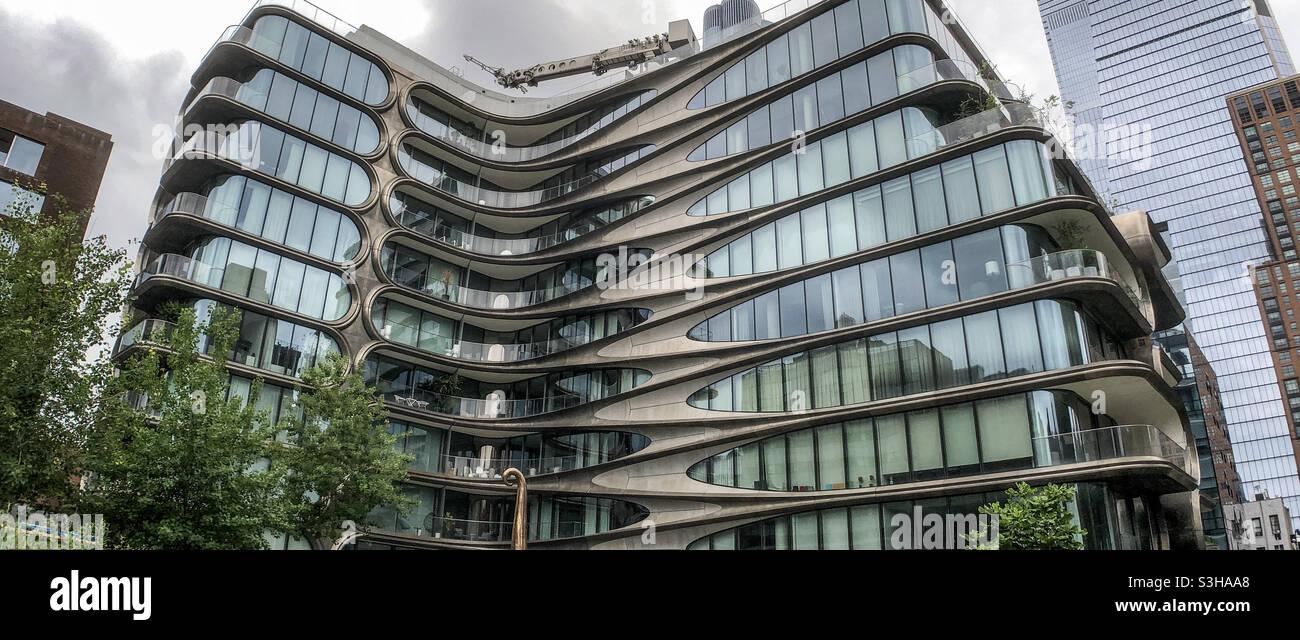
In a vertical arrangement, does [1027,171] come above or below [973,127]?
below

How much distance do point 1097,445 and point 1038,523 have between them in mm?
5736

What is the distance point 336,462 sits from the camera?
29.0 meters

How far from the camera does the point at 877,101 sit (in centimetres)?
3494

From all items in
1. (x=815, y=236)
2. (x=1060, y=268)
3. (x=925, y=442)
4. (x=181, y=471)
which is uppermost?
(x=815, y=236)

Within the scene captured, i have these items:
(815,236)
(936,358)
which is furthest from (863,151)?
(936,358)

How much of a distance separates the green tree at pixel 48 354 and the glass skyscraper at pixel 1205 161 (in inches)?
5261

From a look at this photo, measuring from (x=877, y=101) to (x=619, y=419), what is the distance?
18701mm

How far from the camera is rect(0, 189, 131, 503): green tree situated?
20422 mm

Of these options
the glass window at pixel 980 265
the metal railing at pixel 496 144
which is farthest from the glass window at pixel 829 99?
the metal railing at pixel 496 144

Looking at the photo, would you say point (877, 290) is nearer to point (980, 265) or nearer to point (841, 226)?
point (841, 226)
